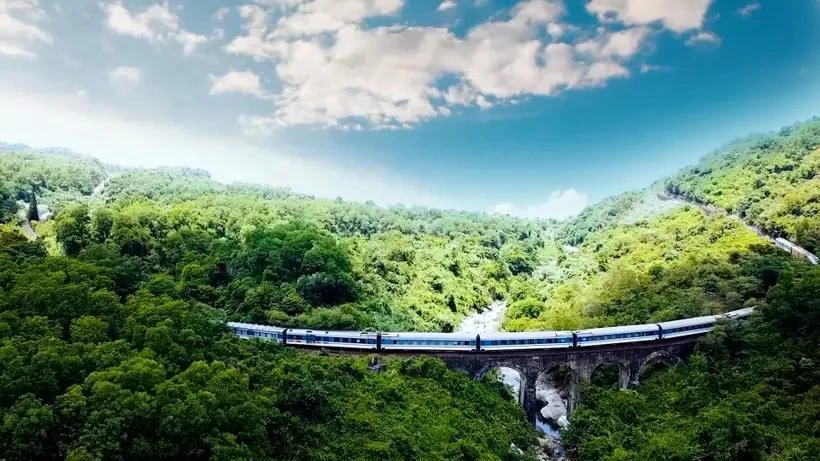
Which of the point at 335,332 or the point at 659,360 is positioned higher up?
the point at 335,332

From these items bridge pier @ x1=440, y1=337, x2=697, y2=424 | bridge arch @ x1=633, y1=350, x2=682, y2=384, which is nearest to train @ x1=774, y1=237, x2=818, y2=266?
bridge arch @ x1=633, y1=350, x2=682, y2=384

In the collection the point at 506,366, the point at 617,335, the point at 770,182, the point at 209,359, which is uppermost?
the point at 770,182

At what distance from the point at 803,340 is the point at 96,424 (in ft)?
102

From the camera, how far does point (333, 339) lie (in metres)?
35.2

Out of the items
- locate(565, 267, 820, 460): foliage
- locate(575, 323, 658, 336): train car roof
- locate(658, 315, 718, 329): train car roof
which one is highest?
locate(658, 315, 718, 329): train car roof

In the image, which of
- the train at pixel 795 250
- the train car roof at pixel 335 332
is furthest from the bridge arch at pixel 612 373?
the train at pixel 795 250

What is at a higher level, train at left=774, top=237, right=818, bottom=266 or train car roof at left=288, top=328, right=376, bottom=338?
train at left=774, top=237, right=818, bottom=266

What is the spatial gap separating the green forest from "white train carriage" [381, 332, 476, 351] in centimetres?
192

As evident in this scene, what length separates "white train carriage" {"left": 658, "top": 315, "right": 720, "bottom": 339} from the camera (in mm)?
36000

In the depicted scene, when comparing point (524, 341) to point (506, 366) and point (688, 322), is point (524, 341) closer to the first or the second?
point (506, 366)

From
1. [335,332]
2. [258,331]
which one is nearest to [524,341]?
[335,332]

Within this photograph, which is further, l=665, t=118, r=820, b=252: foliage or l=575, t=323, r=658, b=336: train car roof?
l=665, t=118, r=820, b=252: foliage

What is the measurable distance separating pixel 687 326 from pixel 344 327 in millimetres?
19775

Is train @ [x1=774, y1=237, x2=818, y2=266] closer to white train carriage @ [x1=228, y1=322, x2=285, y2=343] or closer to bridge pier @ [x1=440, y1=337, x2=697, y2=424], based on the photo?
bridge pier @ [x1=440, y1=337, x2=697, y2=424]
